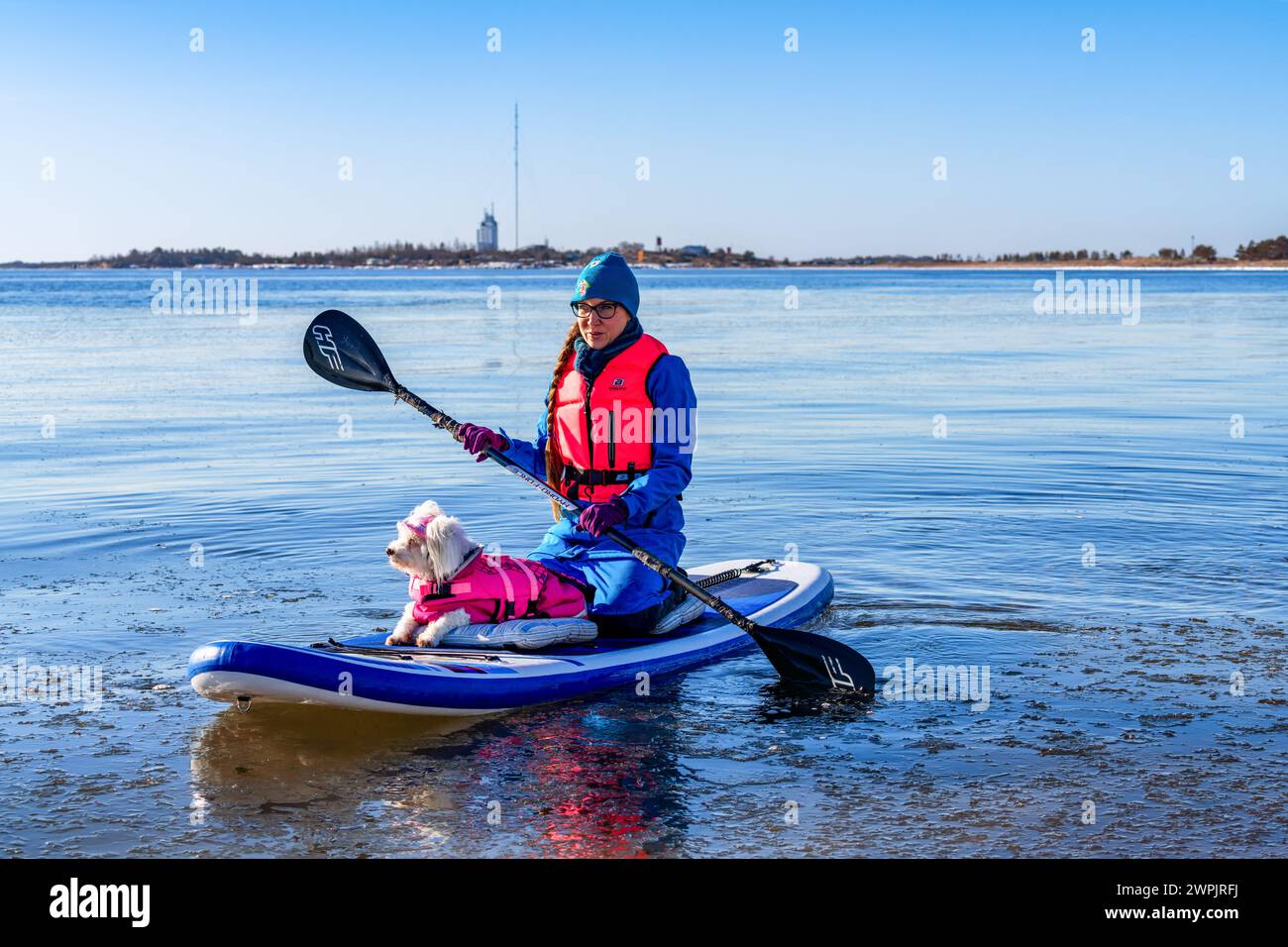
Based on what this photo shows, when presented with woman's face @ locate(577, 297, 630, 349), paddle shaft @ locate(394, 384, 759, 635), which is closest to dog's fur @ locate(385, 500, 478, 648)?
paddle shaft @ locate(394, 384, 759, 635)

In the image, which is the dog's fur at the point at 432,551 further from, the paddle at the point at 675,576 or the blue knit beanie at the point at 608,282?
the blue knit beanie at the point at 608,282

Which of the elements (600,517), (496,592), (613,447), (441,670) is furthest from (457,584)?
(613,447)

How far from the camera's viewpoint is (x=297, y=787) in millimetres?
4910

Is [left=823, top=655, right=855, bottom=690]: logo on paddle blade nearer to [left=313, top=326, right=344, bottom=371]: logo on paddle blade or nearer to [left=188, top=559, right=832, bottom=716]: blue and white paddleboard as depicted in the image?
[left=188, top=559, right=832, bottom=716]: blue and white paddleboard

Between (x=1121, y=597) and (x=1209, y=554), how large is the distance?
1354mm

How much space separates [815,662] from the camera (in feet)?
19.7

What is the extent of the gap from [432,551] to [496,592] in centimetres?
46

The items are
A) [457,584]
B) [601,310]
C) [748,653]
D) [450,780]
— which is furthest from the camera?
[748,653]

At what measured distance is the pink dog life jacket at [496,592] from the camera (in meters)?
5.85

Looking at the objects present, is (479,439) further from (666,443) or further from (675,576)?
(675,576)

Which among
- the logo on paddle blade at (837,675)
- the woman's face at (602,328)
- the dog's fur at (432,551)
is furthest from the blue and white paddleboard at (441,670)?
the woman's face at (602,328)

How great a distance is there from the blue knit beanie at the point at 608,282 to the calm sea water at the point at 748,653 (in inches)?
72.3
